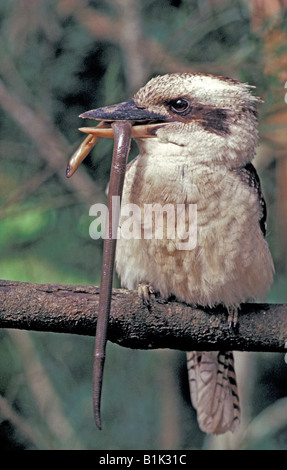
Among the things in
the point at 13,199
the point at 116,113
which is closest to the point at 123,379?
the point at 13,199

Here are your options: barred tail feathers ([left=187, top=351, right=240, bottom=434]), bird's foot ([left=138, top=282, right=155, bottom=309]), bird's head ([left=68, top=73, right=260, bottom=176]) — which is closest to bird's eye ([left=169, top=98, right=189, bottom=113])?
bird's head ([left=68, top=73, right=260, bottom=176])

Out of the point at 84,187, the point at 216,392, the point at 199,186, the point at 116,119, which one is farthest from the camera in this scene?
the point at 84,187

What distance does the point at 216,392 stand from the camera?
5.42 ft

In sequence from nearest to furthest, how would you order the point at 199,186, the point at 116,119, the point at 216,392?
1. the point at 116,119
2. the point at 199,186
3. the point at 216,392

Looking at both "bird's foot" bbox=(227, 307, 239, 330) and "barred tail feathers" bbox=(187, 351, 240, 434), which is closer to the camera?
"bird's foot" bbox=(227, 307, 239, 330)

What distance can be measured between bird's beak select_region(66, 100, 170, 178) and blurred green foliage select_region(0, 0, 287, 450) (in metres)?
0.82

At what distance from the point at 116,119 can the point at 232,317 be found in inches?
19.1

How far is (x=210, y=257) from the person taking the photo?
4.29 ft

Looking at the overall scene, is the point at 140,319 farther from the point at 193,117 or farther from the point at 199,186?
the point at 193,117

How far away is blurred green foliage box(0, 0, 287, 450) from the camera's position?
2031mm

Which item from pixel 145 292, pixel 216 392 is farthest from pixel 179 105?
pixel 216 392

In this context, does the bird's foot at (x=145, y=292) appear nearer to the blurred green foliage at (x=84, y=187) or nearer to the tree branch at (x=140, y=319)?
the tree branch at (x=140, y=319)

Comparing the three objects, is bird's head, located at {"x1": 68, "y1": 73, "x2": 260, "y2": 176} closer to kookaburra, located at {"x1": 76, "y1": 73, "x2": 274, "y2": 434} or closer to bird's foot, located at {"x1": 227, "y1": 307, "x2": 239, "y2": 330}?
kookaburra, located at {"x1": 76, "y1": 73, "x2": 274, "y2": 434}
